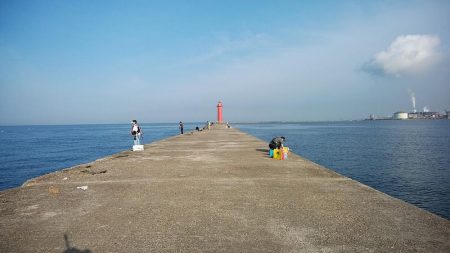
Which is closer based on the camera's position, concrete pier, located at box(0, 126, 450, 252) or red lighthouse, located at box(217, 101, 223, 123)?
concrete pier, located at box(0, 126, 450, 252)

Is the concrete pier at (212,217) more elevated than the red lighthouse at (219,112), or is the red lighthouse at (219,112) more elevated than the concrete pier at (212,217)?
the red lighthouse at (219,112)

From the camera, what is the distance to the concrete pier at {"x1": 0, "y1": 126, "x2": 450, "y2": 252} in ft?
14.0

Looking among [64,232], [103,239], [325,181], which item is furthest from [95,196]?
[325,181]

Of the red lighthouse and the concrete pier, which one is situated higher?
the red lighthouse

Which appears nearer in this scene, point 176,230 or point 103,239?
point 103,239

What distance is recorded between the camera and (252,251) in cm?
405

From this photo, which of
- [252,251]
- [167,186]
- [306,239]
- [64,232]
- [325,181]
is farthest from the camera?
[325,181]

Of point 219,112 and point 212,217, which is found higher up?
point 219,112

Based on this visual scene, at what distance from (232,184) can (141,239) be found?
389cm

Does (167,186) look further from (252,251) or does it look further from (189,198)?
(252,251)

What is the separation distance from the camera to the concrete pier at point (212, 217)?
4.28 metres

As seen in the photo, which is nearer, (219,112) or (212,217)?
(212,217)

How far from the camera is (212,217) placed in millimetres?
5402

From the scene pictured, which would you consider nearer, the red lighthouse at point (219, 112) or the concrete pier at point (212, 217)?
the concrete pier at point (212, 217)
